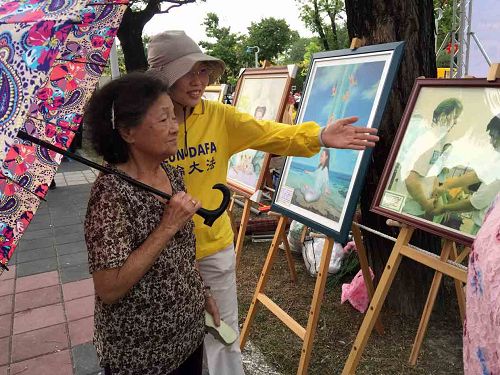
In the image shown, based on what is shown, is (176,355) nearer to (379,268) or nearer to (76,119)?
(76,119)

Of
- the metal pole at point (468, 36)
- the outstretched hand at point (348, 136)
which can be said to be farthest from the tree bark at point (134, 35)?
the outstretched hand at point (348, 136)

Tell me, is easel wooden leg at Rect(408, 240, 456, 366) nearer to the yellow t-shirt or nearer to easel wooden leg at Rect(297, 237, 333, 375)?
easel wooden leg at Rect(297, 237, 333, 375)

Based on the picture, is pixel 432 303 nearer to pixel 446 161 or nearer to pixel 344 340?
pixel 344 340

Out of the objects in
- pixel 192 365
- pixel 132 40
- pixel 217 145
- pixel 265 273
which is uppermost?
pixel 132 40

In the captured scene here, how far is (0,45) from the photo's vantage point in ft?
3.53

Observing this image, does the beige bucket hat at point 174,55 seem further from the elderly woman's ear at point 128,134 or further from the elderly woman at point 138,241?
→ the elderly woman's ear at point 128,134

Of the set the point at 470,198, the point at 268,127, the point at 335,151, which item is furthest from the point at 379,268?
the point at 268,127

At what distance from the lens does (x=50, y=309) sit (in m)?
3.49

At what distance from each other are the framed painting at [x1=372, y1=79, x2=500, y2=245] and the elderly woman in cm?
118

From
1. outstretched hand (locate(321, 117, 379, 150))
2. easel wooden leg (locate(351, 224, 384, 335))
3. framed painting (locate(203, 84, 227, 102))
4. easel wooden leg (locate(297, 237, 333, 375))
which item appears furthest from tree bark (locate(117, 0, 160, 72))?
outstretched hand (locate(321, 117, 379, 150))

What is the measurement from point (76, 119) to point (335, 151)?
1.45 meters

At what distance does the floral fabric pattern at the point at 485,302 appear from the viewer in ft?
2.37

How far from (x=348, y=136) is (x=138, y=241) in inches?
43.7

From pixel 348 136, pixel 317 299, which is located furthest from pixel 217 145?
pixel 317 299
